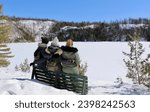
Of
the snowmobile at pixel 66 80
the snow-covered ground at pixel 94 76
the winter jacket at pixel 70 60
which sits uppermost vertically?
the winter jacket at pixel 70 60

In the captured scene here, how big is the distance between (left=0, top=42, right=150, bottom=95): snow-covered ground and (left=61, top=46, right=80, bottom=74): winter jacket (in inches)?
31.9

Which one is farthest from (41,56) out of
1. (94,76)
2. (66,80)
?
(94,76)

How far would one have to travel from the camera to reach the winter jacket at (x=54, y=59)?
38.8 ft

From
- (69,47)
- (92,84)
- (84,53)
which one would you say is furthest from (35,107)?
(84,53)

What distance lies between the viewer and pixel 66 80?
11.4 m

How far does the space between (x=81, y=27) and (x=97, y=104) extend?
484ft

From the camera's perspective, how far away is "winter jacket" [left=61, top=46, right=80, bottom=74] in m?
11.6

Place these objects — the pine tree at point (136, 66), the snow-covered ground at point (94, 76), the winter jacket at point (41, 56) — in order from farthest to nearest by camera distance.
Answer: the pine tree at point (136, 66) → the winter jacket at point (41, 56) → the snow-covered ground at point (94, 76)

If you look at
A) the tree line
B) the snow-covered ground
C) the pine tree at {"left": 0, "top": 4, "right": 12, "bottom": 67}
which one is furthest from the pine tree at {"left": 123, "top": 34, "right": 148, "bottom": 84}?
the tree line

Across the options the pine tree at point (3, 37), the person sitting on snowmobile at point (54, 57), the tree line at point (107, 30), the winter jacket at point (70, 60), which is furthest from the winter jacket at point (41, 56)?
the tree line at point (107, 30)

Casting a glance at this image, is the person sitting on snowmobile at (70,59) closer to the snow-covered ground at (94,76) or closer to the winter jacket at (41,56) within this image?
the winter jacket at (41,56)

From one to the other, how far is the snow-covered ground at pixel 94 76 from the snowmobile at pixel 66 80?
0.37 meters

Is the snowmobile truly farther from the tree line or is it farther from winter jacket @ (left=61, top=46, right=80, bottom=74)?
the tree line

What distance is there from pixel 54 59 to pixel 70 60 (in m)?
0.44
